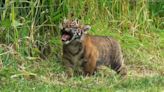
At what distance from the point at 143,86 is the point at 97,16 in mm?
2561

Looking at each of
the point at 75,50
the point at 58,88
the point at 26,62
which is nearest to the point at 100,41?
the point at 75,50

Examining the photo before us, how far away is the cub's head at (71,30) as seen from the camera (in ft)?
27.5

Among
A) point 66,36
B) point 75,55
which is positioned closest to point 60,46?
point 75,55

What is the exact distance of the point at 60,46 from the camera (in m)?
9.43

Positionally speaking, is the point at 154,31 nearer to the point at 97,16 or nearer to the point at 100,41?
the point at 97,16

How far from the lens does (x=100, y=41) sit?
9148mm

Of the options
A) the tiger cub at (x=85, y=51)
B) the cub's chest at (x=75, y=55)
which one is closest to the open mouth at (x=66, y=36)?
the tiger cub at (x=85, y=51)

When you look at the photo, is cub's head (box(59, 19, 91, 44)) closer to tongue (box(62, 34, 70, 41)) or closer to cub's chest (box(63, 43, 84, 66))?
tongue (box(62, 34, 70, 41))

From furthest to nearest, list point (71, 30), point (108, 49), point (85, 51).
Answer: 1. point (108, 49)
2. point (85, 51)
3. point (71, 30)

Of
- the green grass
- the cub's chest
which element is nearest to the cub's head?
the cub's chest

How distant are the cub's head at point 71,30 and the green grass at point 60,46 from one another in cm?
52

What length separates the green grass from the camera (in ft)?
25.9

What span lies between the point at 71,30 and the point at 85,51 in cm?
48

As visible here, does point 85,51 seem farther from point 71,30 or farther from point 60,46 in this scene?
point 60,46
